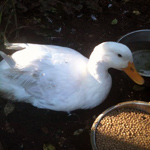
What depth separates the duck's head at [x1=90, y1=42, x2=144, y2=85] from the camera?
5.82 feet

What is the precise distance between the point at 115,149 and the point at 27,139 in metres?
0.78

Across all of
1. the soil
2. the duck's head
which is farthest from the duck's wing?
the soil

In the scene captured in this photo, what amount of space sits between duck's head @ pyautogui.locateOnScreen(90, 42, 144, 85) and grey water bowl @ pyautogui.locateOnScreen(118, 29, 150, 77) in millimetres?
519

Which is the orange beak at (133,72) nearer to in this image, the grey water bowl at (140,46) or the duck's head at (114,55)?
the duck's head at (114,55)

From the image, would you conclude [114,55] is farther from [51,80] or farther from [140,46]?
[140,46]

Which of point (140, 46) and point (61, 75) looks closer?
point (61, 75)

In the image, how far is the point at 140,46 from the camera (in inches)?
98.2

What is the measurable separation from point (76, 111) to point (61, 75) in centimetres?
50

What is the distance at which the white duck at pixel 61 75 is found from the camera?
1.86 meters

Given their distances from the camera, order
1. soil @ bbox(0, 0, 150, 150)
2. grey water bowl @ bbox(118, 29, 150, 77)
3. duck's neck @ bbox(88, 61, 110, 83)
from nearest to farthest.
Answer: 1. duck's neck @ bbox(88, 61, 110, 83)
2. soil @ bbox(0, 0, 150, 150)
3. grey water bowl @ bbox(118, 29, 150, 77)

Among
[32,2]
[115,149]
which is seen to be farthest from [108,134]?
[32,2]

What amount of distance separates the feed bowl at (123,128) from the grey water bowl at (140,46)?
1.75 ft

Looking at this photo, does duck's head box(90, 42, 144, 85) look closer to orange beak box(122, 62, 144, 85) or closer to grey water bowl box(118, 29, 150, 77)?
orange beak box(122, 62, 144, 85)

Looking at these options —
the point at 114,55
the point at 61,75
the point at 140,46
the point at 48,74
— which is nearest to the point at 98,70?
the point at 114,55
